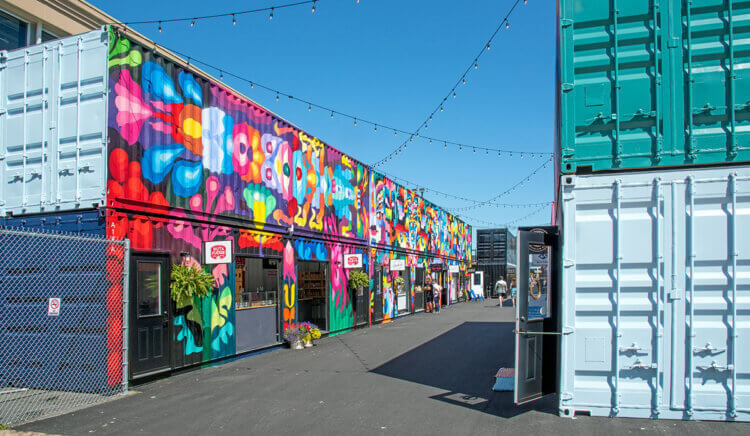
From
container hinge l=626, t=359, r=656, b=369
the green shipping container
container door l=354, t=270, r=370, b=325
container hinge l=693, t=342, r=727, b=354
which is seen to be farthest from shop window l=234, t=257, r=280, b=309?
container hinge l=693, t=342, r=727, b=354

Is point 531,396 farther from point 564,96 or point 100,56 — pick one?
point 100,56

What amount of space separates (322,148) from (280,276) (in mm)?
4715

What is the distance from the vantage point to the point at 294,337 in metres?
14.0

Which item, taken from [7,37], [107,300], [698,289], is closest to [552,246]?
[698,289]

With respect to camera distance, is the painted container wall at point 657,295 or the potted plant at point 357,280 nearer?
the painted container wall at point 657,295

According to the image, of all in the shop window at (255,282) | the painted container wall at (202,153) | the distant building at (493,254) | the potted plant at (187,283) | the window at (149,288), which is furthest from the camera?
the distant building at (493,254)

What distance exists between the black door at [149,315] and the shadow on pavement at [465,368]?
3839 mm

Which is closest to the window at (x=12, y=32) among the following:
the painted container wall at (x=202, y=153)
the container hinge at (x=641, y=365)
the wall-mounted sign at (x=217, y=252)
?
the painted container wall at (x=202, y=153)

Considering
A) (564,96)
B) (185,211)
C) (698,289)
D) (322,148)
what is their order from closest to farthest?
(698,289), (564,96), (185,211), (322,148)

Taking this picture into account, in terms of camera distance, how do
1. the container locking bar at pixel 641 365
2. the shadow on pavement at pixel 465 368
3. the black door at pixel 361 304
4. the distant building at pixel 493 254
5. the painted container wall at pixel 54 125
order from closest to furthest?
the container locking bar at pixel 641 365, the shadow on pavement at pixel 465 368, the painted container wall at pixel 54 125, the black door at pixel 361 304, the distant building at pixel 493 254

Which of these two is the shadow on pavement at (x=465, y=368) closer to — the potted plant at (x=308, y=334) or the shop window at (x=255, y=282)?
the potted plant at (x=308, y=334)

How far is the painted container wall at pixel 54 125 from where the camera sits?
9203 mm

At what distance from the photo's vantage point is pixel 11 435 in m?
6.51

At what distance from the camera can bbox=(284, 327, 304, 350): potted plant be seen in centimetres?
1393
